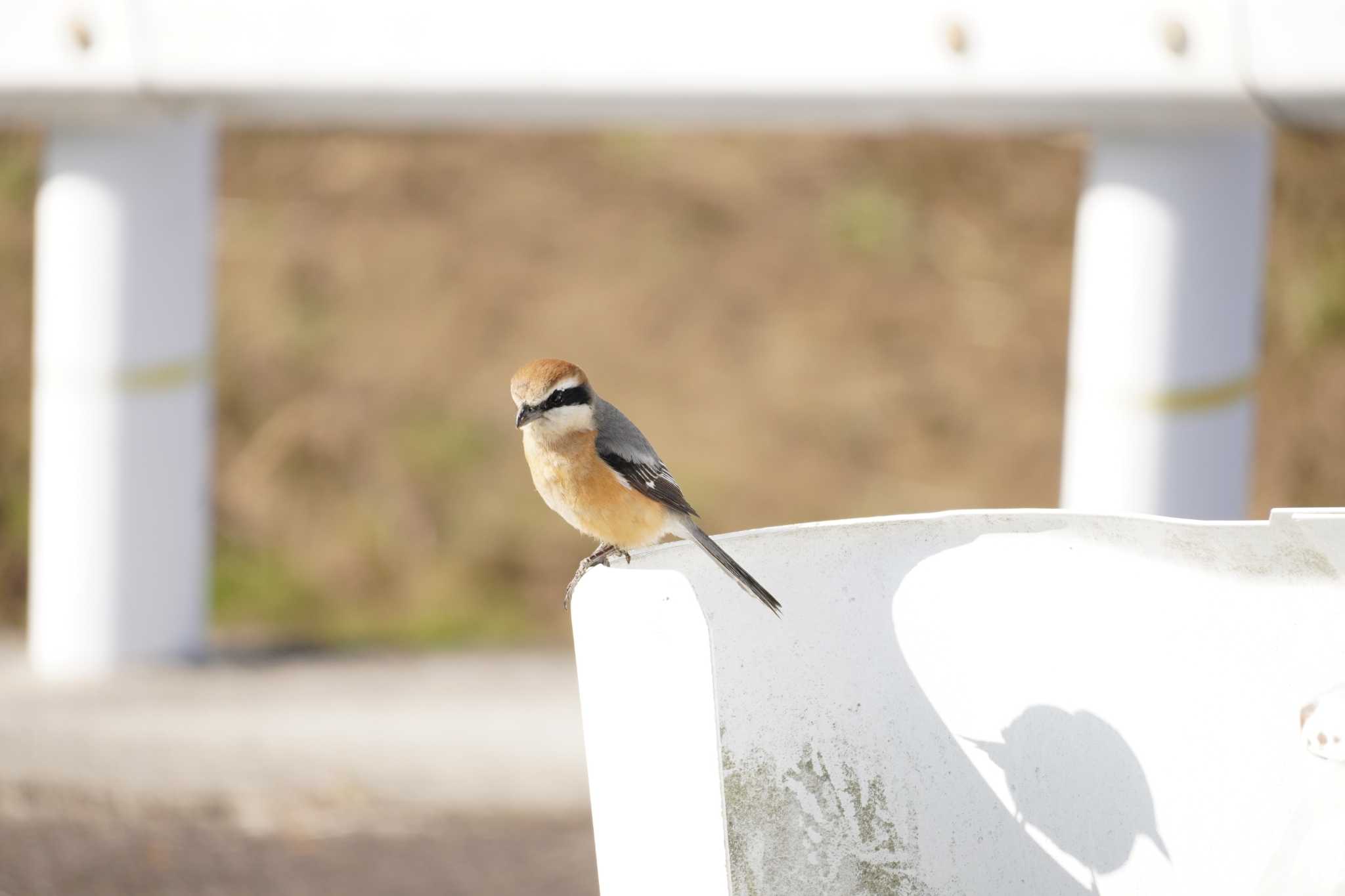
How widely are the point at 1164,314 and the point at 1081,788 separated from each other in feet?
8.63

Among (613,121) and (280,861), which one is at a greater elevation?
(613,121)

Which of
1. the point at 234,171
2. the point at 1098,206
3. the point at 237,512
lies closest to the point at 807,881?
the point at 1098,206

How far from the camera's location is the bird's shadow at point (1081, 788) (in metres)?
2.01

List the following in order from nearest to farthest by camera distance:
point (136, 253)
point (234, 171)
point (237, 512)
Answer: point (136, 253)
point (237, 512)
point (234, 171)

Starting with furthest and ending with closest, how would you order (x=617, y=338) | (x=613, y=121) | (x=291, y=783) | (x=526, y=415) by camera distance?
(x=617, y=338) → (x=291, y=783) → (x=613, y=121) → (x=526, y=415)

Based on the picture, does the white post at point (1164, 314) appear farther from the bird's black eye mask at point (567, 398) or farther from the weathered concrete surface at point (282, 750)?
the weathered concrete surface at point (282, 750)

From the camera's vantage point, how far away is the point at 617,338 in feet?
25.7

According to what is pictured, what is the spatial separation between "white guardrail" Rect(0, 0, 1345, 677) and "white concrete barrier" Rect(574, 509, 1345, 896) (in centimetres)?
207

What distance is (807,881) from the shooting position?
6.63 ft

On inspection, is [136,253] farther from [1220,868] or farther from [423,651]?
[1220,868]

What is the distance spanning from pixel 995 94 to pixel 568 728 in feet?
7.99

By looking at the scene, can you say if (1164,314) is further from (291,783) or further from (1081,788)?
(291,783)

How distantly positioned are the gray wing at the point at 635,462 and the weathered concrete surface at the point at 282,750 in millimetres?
1772

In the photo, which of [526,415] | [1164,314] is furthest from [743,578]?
[1164,314]
